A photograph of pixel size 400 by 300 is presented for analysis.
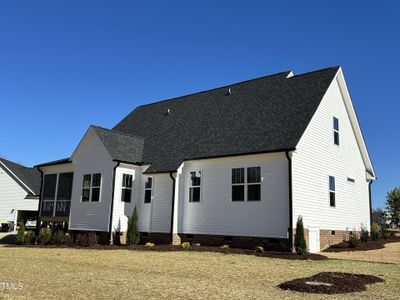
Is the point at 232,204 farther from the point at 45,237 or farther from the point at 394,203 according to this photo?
the point at 394,203

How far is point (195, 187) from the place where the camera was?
72.8 feet

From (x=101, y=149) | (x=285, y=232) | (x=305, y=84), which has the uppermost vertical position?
(x=305, y=84)

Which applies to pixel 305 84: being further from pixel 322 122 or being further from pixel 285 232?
pixel 285 232

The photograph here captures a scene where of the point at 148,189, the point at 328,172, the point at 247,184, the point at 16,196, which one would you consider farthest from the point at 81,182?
the point at 16,196

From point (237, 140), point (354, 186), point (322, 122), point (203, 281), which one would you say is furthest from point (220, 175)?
point (203, 281)

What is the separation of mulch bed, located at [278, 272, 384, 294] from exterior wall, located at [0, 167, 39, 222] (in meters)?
39.5

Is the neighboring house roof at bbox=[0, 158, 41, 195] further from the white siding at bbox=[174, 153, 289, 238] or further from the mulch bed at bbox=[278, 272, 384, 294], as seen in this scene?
the mulch bed at bbox=[278, 272, 384, 294]

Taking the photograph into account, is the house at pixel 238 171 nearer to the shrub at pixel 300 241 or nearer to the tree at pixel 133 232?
the shrub at pixel 300 241

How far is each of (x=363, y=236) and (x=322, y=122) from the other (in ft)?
24.3

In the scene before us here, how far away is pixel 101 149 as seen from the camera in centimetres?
2419

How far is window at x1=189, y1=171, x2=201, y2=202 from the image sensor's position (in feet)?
72.4

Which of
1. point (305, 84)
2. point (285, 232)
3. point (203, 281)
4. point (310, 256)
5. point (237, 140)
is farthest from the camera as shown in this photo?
point (305, 84)

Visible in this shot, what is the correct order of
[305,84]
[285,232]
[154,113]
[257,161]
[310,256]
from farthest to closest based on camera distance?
1. [154,113]
2. [305,84]
3. [257,161]
4. [285,232]
5. [310,256]

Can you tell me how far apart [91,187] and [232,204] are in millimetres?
8928
